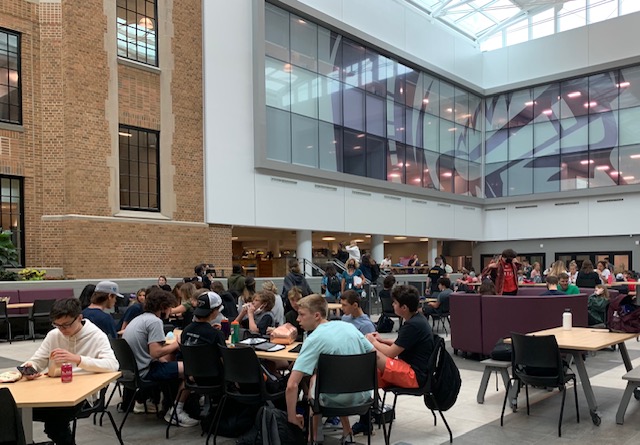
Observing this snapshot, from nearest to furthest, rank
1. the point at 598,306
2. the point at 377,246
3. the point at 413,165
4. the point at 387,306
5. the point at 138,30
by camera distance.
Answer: the point at 598,306 → the point at 387,306 → the point at 138,30 → the point at 377,246 → the point at 413,165

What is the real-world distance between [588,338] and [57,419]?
5.72 meters

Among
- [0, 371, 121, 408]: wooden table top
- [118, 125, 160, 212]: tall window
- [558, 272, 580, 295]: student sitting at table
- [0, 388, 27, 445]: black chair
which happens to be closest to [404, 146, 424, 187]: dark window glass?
[118, 125, 160, 212]: tall window

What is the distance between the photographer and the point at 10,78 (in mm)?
14859

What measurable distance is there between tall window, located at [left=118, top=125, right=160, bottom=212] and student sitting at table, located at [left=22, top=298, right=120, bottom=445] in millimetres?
12168

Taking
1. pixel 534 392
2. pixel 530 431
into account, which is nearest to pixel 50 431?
pixel 530 431

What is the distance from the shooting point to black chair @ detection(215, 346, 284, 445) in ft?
17.0

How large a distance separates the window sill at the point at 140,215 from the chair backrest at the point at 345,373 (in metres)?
12.6

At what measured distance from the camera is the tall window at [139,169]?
1632cm

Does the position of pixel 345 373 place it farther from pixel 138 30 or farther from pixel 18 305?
pixel 138 30

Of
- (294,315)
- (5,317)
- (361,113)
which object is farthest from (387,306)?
(361,113)

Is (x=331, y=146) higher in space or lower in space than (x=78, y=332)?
higher

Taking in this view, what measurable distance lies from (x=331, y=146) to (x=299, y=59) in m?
3.71

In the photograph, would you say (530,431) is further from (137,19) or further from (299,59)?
(299,59)

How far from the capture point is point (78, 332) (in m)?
4.68
